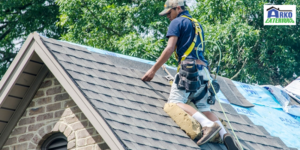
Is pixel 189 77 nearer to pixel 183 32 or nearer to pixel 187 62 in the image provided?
pixel 187 62

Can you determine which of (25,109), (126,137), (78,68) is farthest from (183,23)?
(25,109)

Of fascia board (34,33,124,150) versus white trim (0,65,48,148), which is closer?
fascia board (34,33,124,150)

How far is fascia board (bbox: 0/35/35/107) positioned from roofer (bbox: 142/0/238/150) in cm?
173

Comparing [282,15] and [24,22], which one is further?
[24,22]

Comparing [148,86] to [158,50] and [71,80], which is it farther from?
[158,50]

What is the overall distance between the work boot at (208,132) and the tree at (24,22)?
602 inches

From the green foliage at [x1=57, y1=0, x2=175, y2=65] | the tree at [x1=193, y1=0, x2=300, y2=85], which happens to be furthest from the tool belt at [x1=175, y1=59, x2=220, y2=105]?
the green foliage at [x1=57, y1=0, x2=175, y2=65]

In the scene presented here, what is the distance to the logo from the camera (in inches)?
635

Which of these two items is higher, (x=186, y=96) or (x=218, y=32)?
(x=218, y=32)

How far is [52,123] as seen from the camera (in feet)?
22.8

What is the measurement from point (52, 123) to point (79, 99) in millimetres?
1039

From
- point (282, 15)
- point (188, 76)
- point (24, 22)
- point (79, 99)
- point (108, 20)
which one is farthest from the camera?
point (24, 22)

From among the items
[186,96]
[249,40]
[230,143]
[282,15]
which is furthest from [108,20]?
[230,143]

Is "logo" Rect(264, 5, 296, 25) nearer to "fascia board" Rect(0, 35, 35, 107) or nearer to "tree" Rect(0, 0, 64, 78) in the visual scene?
"tree" Rect(0, 0, 64, 78)
